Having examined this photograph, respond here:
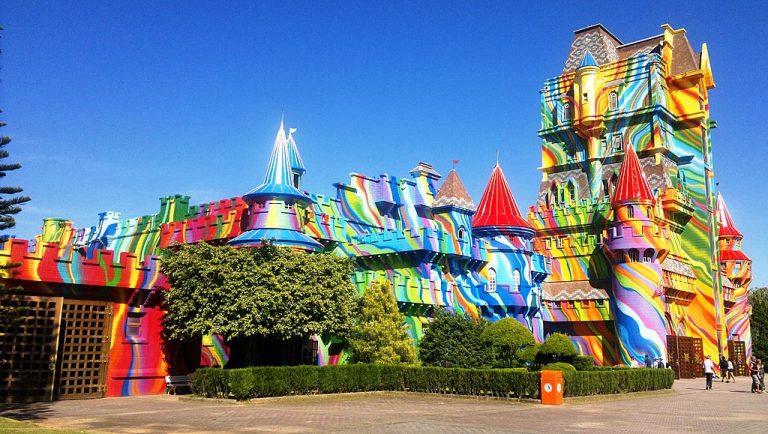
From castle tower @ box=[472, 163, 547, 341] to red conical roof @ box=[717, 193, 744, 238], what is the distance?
24149mm

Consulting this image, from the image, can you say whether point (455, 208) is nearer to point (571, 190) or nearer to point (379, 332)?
point (379, 332)

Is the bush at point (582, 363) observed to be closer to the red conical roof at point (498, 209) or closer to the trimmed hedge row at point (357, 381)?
the trimmed hedge row at point (357, 381)

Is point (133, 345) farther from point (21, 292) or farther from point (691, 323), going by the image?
point (691, 323)

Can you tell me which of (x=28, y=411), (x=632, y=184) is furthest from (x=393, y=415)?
(x=632, y=184)

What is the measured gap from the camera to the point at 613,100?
54281 millimetres

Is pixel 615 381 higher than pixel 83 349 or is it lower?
lower

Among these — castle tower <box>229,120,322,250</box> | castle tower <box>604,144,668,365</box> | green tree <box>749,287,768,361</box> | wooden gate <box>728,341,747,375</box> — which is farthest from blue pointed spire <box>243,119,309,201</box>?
green tree <box>749,287,768,361</box>

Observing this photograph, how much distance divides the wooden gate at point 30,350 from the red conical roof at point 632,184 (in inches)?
1389

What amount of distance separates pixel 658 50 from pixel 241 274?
43.2 metres

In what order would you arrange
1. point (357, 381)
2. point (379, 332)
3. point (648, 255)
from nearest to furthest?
point (357, 381) < point (379, 332) < point (648, 255)

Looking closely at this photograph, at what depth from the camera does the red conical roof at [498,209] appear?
42.1 metres

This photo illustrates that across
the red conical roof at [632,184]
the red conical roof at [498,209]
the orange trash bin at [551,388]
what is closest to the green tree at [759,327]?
the red conical roof at [632,184]

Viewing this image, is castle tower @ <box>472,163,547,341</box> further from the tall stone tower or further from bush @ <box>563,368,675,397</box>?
bush @ <box>563,368,675,397</box>

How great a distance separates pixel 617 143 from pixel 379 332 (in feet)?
108
